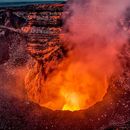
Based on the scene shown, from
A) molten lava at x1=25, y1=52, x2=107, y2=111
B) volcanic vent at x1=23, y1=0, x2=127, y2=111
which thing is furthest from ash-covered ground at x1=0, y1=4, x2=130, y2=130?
molten lava at x1=25, y1=52, x2=107, y2=111

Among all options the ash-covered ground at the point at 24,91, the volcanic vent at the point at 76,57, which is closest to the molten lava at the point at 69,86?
the volcanic vent at the point at 76,57

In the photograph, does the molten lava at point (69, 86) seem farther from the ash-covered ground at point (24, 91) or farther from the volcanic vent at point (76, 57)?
the ash-covered ground at point (24, 91)

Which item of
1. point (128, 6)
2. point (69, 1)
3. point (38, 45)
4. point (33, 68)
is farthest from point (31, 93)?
point (128, 6)

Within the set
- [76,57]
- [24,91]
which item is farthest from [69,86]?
[24,91]

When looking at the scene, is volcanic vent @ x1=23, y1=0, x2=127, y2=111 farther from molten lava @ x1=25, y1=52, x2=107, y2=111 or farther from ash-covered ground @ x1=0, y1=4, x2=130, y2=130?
ash-covered ground @ x1=0, y1=4, x2=130, y2=130

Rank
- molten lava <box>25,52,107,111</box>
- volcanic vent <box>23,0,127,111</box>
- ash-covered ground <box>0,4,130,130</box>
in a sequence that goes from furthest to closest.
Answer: molten lava <box>25,52,107,111</box>
volcanic vent <box>23,0,127,111</box>
ash-covered ground <box>0,4,130,130</box>

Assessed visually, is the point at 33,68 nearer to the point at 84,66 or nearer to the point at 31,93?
the point at 31,93
